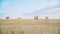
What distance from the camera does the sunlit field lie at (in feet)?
7.36

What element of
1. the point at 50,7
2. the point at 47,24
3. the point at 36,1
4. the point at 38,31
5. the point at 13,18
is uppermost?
the point at 36,1

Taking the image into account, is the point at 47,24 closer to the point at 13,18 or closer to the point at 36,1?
the point at 36,1

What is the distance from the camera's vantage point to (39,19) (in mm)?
2295

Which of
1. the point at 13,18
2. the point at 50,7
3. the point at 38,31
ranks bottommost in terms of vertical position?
the point at 38,31

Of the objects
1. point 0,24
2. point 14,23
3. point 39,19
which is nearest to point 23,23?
point 14,23

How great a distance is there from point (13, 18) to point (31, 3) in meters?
0.53

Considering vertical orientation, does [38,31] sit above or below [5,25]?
below

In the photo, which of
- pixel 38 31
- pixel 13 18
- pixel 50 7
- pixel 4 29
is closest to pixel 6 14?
pixel 13 18

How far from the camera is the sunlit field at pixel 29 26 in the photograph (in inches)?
88.4

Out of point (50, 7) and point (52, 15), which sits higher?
point (50, 7)

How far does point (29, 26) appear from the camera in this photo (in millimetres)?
2285

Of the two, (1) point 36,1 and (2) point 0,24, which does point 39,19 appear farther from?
(2) point 0,24

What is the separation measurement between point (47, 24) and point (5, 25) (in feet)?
3.05

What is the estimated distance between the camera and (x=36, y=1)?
2326 millimetres
